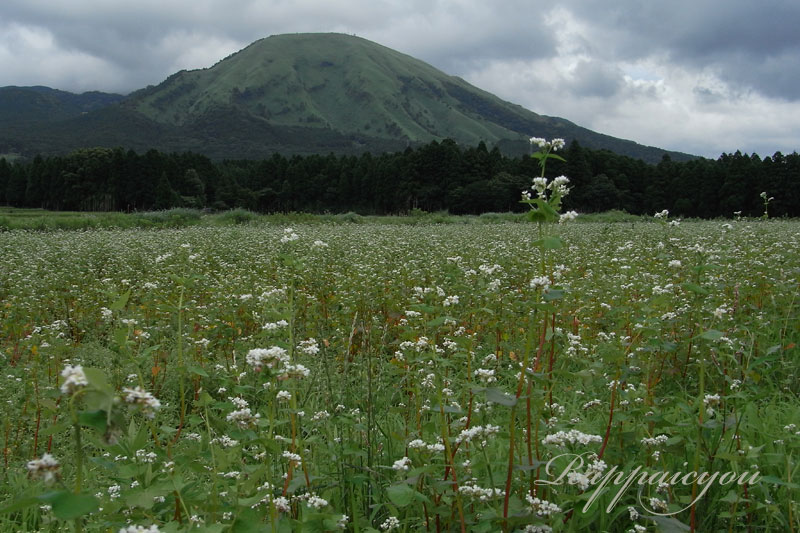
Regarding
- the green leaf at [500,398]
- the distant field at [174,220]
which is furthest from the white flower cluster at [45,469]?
the distant field at [174,220]

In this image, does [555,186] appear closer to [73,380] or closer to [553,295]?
[553,295]

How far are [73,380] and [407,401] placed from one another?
3.49m

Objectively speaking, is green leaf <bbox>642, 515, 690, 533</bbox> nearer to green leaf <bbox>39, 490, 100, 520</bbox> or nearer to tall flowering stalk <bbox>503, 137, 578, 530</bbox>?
tall flowering stalk <bbox>503, 137, 578, 530</bbox>

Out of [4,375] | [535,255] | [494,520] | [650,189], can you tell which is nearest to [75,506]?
[494,520]

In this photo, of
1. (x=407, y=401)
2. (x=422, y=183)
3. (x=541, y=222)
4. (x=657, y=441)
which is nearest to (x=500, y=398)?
(x=541, y=222)

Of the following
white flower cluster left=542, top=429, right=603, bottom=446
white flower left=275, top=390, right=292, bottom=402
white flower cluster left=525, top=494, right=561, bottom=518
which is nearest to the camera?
white flower cluster left=525, top=494, right=561, bottom=518

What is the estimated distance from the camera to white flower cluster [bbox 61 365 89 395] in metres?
1.15

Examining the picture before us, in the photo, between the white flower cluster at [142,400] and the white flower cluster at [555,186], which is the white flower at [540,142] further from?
the white flower cluster at [142,400]

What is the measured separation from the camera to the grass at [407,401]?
2.16m

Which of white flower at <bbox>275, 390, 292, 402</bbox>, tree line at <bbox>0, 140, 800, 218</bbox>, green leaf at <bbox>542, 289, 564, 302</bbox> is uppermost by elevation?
tree line at <bbox>0, 140, 800, 218</bbox>

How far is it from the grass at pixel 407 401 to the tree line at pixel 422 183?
181ft

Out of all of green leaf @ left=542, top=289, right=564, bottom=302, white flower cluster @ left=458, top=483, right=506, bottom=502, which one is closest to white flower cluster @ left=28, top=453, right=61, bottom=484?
white flower cluster @ left=458, top=483, right=506, bottom=502

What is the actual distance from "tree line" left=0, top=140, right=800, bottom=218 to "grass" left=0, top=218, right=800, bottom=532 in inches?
2170

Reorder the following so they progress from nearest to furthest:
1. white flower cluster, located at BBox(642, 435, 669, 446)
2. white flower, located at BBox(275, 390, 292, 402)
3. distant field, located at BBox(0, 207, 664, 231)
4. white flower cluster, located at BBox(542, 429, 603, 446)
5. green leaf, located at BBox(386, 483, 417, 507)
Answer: green leaf, located at BBox(386, 483, 417, 507)
white flower, located at BBox(275, 390, 292, 402)
white flower cluster, located at BBox(542, 429, 603, 446)
white flower cluster, located at BBox(642, 435, 669, 446)
distant field, located at BBox(0, 207, 664, 231)
